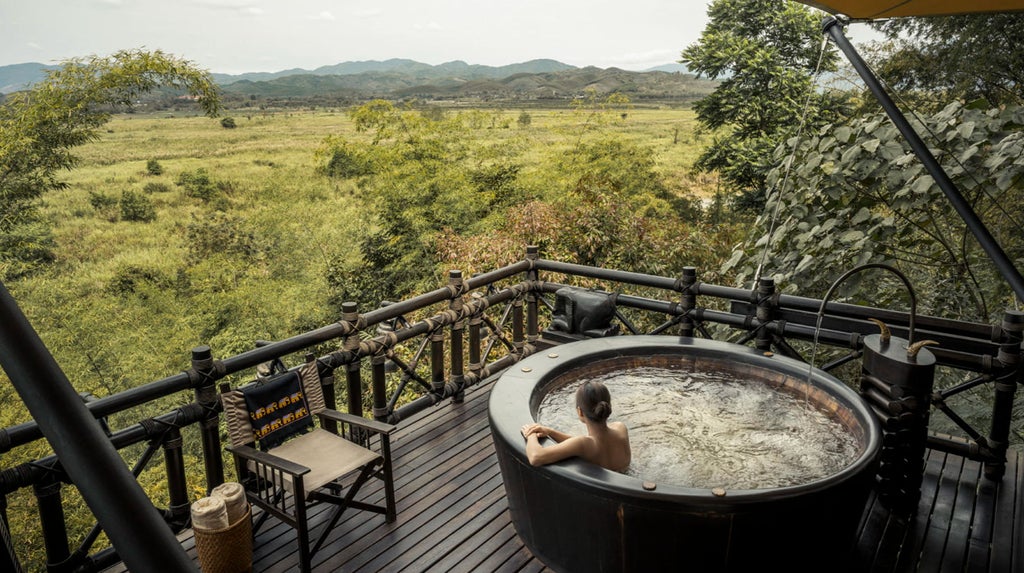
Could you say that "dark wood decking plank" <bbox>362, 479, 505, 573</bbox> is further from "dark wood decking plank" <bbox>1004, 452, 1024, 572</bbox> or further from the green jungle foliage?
the green jungle foliage

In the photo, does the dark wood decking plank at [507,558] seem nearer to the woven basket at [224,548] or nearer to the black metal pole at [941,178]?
the woven basket at [224,548]

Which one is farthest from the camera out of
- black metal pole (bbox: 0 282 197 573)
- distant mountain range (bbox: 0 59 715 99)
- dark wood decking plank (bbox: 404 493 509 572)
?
distant mountain range (bbox: 0 59 715 99)

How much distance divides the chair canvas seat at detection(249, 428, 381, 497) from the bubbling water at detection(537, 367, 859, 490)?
1000 mm

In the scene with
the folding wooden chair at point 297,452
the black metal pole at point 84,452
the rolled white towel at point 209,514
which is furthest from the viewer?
the folding wooden chair at point 297,452

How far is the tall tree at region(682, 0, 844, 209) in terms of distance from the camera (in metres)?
11.2

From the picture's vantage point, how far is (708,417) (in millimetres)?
3576

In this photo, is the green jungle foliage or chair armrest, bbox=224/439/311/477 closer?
chair armrest, bbox=224/439/311/477

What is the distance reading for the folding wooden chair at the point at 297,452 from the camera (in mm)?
2729

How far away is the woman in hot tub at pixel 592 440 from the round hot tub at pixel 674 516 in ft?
0.16

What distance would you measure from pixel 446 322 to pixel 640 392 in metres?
1.35

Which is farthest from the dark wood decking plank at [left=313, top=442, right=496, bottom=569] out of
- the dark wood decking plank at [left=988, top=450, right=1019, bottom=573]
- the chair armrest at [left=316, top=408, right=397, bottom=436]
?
the dark wood decking plank at [left=988, top=450, right=1019, bottom=573]

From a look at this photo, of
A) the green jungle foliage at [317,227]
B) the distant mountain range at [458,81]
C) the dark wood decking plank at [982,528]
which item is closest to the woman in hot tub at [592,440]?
the dark wood decking plank at [982,528]

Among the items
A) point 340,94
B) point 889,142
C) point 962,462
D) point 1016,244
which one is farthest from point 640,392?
point 340,94

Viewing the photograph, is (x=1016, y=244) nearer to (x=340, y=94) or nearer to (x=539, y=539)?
(x=539, y=539)
